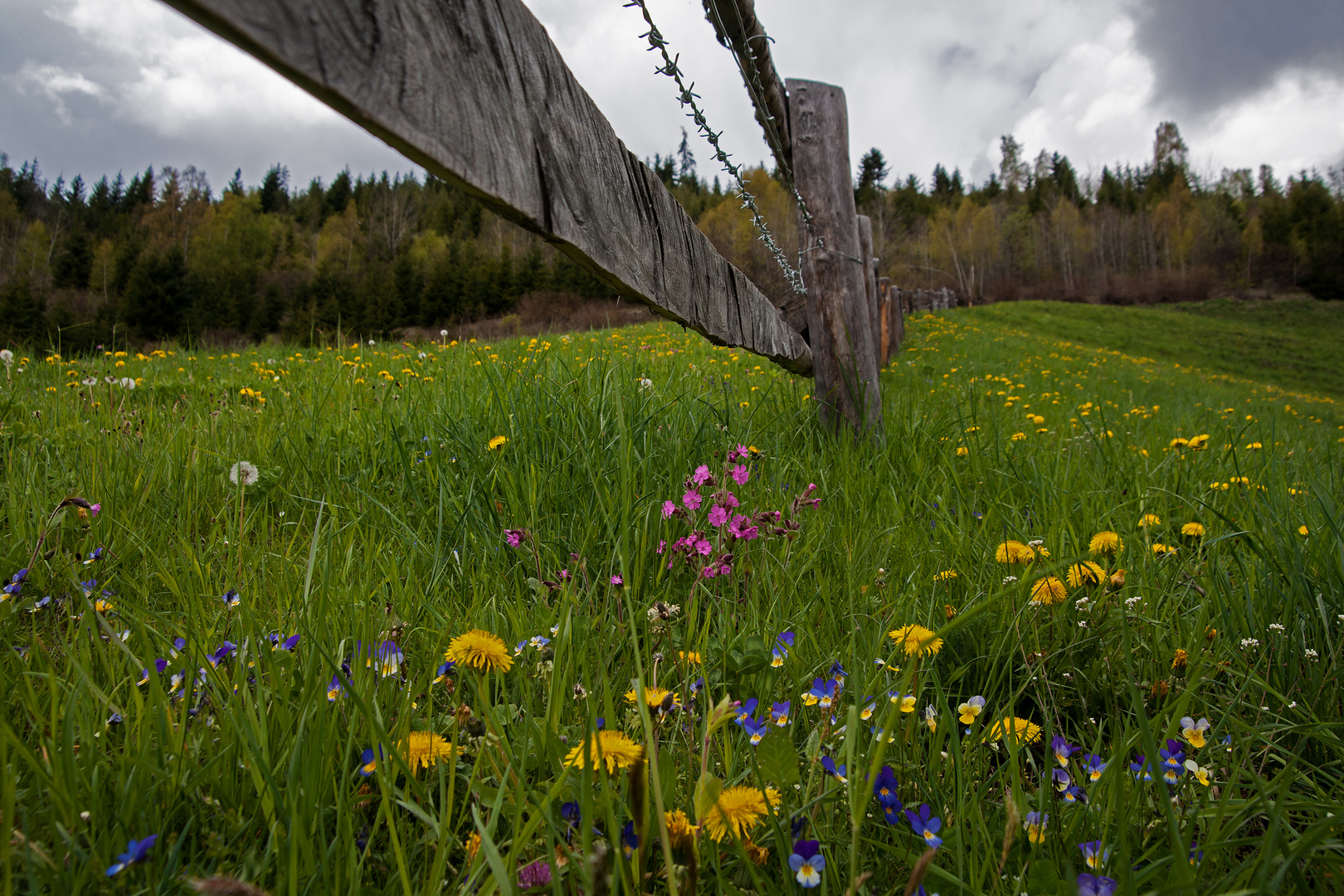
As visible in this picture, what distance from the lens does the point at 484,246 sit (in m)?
53.5

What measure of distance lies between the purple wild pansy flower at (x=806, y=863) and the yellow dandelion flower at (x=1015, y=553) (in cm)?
99

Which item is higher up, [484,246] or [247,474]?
[484,246]

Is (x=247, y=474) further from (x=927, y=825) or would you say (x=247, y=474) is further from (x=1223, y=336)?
(x=1223, y=336)

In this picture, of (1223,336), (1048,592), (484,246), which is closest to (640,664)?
(1048,592)

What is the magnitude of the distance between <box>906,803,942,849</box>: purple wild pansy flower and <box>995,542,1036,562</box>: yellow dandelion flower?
780 mm

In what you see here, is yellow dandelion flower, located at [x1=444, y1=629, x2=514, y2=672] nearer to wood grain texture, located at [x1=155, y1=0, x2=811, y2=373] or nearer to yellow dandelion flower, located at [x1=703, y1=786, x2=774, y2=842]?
yellow dandelion flower, located at [x1=703, y1=786, x2=774, y2=842]

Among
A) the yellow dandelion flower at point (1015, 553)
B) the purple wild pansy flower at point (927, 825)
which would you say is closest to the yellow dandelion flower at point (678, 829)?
the purple wild pansy flower at point (927, 825)

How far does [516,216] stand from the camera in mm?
822

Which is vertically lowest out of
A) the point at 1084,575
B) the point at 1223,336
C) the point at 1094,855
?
the point at 1094,855

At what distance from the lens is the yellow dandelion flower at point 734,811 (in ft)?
2.32

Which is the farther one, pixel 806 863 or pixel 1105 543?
pixel 1105 543

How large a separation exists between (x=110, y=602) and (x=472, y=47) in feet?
4.30

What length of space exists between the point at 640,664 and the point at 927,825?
1.44 ft

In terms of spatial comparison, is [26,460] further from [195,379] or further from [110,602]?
[195,379]
